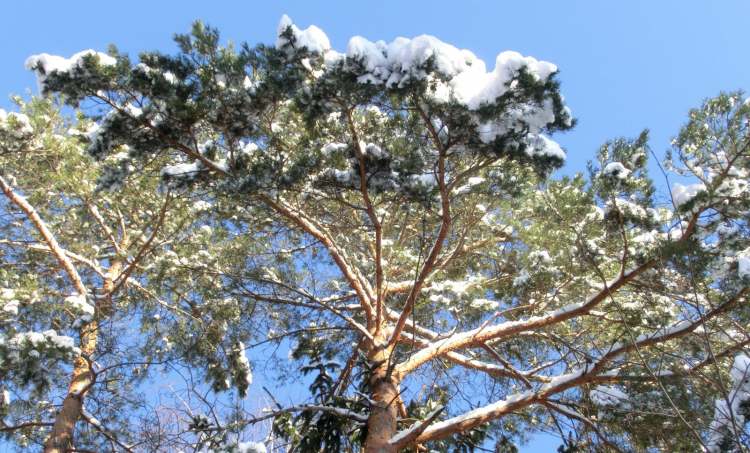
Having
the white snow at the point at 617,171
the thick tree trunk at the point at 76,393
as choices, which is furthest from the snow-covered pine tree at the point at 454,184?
the thick tree trunk at the point at 76,393

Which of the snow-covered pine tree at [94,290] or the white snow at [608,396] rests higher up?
the snow-covered pine tree at [94,290]

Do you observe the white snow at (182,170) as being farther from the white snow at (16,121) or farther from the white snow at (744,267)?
the white snow at (744,267)

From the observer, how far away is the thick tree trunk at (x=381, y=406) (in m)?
5.38

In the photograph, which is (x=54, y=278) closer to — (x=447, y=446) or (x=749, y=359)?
(x=447, y=446)

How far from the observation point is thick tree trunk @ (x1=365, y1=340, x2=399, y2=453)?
5.38 metres

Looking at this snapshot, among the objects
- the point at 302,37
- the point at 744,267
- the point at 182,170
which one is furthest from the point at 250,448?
the point at 744,267

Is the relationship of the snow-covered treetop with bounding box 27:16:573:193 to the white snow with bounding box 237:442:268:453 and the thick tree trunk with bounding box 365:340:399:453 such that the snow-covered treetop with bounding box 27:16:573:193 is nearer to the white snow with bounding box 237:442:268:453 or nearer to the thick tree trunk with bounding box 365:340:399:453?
the thick tree trunk with bounding box 365:340:399:453

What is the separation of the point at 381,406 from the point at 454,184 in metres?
2.14

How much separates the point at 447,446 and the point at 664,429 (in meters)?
2.27

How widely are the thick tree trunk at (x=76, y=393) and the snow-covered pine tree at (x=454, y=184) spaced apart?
1685 mm

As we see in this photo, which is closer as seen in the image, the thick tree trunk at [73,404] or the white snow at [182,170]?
the white snow at [182,170]

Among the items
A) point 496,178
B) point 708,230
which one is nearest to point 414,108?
point 496,178

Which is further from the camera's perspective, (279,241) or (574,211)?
(279,241)

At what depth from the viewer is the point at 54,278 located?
28.2ft
